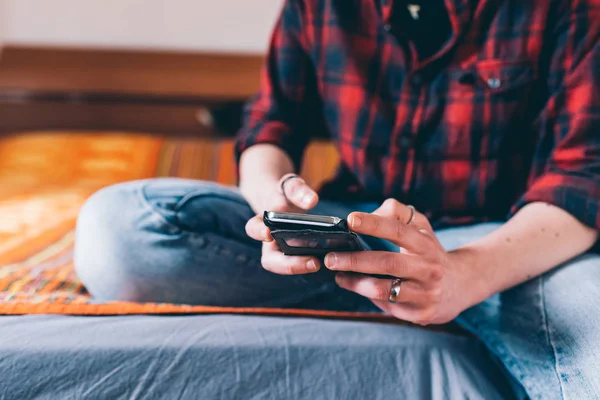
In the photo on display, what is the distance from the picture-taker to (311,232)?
487 mm

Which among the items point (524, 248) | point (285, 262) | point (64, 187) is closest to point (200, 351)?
point (285, 262)

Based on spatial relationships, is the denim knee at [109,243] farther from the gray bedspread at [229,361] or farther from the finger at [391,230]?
the finger at [391,230]

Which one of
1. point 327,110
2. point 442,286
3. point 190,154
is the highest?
point 327,110

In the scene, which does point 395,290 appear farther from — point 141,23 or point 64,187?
point 141,23

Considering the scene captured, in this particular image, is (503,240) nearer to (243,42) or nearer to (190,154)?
(190,154)

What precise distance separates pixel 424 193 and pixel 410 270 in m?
0.27

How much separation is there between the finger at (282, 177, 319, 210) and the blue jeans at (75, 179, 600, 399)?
3.8 inches

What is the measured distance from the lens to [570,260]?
670 millimetres

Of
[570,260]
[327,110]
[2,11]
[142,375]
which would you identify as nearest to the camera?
[142,375]

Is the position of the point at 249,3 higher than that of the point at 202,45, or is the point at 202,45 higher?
the point at 249,3

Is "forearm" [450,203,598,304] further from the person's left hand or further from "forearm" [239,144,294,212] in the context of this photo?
"forearm" [239,144,294,212]

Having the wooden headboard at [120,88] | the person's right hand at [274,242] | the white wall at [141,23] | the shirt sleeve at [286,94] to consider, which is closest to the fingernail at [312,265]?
the person's right hand at [274,242]

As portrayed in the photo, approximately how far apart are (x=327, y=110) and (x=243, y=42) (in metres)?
1.36

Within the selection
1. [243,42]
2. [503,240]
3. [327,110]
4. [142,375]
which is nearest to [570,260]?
[503,240]
